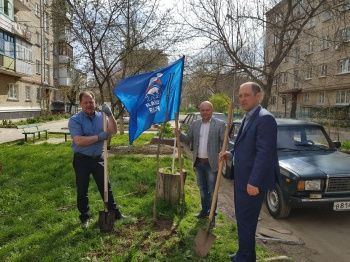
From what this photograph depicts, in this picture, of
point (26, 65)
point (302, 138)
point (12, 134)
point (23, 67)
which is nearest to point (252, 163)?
point (302, 138)

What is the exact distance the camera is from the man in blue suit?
346 centimetres

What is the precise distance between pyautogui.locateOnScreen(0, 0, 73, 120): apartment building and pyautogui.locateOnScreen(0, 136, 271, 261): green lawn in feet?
40.5

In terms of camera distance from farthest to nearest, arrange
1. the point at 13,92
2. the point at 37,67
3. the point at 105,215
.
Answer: the point at 37,67 → the point at 13,92 → the point at 105,215

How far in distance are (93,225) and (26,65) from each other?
28.1 m

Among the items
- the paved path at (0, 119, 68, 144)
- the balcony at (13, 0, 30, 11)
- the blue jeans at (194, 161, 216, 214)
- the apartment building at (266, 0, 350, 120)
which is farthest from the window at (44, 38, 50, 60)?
the blue jeans at (194, 161, 216, 214)

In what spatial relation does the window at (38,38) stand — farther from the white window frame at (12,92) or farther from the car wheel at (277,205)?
the car wheel at (277,205)

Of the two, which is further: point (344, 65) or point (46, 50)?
point (46, 50)

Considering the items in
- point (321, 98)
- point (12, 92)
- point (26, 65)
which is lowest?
point (12, 92)

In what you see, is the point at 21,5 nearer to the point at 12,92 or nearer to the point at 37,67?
the point at 12,92

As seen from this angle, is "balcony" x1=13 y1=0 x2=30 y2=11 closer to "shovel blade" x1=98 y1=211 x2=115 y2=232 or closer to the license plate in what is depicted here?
"shovel blade" x1=98 y1=211 x2=115 y2=232

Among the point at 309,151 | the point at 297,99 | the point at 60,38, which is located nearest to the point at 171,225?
the point at 309,151

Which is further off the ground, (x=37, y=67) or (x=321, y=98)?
(x=37, y=67)

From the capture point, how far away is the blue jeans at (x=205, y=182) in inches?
223

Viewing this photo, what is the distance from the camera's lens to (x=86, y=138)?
4824 mm
